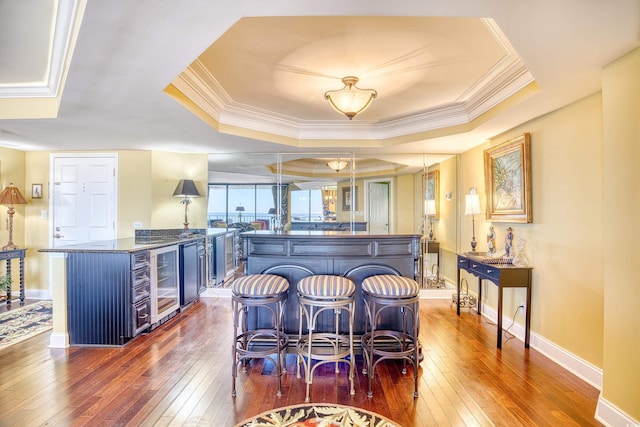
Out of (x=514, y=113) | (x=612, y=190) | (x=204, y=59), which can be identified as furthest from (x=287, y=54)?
(x=612, y=190)

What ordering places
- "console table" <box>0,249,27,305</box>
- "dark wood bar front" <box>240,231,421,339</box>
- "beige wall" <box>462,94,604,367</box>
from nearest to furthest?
"beige wall" <box>462,94,604,367</box>, "dark wood bar front" <box>240,231,421,339</box>, "console table" <box>0,249,27,305</box>

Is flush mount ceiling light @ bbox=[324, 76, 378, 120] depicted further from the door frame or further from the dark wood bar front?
the door frame

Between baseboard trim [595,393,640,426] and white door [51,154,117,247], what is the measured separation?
18.8 ft

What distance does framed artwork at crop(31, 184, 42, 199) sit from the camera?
4.92 m

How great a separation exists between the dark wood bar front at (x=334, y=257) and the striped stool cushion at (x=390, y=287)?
32 centimetres

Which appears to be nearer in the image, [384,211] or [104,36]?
[104,36]

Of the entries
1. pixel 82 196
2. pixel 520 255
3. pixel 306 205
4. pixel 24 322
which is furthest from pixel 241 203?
pixel 520 255

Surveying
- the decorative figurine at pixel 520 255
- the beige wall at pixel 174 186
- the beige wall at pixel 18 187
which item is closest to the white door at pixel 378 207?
Answer: the decorative figurine at pixel 520 255

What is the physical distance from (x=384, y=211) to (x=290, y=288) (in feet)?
9.97

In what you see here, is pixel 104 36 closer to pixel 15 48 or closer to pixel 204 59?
pixel 204 59

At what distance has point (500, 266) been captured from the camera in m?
3.25

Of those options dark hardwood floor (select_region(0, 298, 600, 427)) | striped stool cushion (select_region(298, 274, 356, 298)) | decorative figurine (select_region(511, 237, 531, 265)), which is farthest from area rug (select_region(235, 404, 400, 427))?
decorative figurine (select_region(511, 237, 531, 265))

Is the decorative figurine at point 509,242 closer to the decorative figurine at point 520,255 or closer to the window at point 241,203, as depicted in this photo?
the decorative figurine at point 520,255

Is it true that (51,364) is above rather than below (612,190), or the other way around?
below
